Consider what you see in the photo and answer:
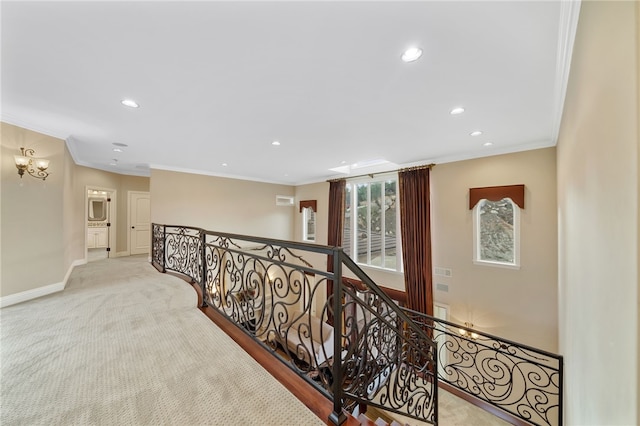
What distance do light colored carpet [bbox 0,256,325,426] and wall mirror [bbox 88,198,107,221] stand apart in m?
5.57

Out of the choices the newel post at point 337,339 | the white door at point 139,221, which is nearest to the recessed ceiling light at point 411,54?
the newel post at point 337,339

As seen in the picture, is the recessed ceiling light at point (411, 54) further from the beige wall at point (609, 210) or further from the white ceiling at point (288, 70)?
the beige wall at point (609, 210)

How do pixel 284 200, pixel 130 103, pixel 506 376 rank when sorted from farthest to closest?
pixel 284 200 < pixel 506 376 < pixel 130 103

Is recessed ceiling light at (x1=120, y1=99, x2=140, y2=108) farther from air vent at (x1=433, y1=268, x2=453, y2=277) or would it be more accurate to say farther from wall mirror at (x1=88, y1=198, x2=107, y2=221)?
wall mirror at (x1=88, y1=198, x2=107, y2=221)

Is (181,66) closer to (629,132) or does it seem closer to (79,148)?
(629,132)

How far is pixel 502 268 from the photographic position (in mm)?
3840

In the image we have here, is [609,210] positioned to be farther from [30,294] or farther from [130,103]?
[30,294]

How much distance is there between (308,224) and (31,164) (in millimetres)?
6034

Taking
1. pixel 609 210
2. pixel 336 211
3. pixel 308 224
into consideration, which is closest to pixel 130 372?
pixel 609 210

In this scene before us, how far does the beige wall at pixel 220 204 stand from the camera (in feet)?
17.5

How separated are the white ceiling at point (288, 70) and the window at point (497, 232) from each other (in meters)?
1.10

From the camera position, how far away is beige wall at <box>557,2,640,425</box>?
0.69 metres

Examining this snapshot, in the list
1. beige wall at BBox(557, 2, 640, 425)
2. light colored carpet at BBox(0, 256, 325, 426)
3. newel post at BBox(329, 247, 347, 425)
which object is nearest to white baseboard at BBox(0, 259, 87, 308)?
light colored carpet at BBox(0, 256, 325, 426)

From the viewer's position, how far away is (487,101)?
2326 mm
